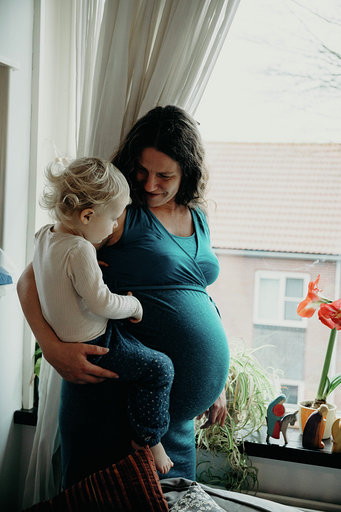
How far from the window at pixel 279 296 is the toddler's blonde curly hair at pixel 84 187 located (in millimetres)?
1003

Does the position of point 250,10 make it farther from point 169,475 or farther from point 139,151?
point 169,475

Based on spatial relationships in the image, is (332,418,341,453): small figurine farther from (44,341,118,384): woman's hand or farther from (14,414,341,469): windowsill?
(44,341,118,384): woman's hand

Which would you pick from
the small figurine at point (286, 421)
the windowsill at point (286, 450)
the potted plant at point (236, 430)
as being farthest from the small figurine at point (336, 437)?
the potted plant at point (236, 430)

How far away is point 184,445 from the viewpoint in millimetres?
1528

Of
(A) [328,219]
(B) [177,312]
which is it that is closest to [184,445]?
(B) [177,312]

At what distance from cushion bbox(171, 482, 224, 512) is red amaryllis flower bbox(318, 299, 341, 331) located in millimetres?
778

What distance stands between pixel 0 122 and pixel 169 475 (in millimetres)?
1327

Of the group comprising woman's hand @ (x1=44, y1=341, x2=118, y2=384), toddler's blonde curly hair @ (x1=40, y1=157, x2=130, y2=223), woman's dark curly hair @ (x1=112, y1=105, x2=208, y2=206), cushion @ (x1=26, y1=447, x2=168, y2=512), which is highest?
woman's dark curly hair @ (x1=112, y1=105, x2=208, y2=206)

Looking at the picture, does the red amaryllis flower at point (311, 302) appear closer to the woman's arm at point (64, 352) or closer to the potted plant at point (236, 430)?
the potted plant at point (236, 430)

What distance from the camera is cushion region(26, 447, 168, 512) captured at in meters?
1.21

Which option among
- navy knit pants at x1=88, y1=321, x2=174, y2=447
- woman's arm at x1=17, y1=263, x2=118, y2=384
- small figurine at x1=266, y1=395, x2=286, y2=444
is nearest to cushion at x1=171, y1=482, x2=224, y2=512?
navy knit pants at x1=88, y1=321, x2=174, y2=447

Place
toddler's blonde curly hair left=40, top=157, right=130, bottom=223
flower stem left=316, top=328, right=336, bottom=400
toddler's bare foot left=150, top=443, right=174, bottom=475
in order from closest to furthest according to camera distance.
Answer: toddler's blonde curly hair left=40, top=157, right=130, bottom=223, toddler's bare foot left=150, top=443, right=174, bottom=475, flower stem left=316, top=328, right=336, bottom=400

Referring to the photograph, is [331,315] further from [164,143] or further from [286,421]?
[164,143]

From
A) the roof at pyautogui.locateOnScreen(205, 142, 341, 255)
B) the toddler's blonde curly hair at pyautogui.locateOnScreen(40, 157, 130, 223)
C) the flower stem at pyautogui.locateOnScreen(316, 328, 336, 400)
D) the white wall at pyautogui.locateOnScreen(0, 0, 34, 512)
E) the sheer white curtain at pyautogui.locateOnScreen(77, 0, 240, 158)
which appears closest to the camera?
the toddler's blonde curly hair at pyautogui.locateOnScreen(40, 157, 130, 223)
